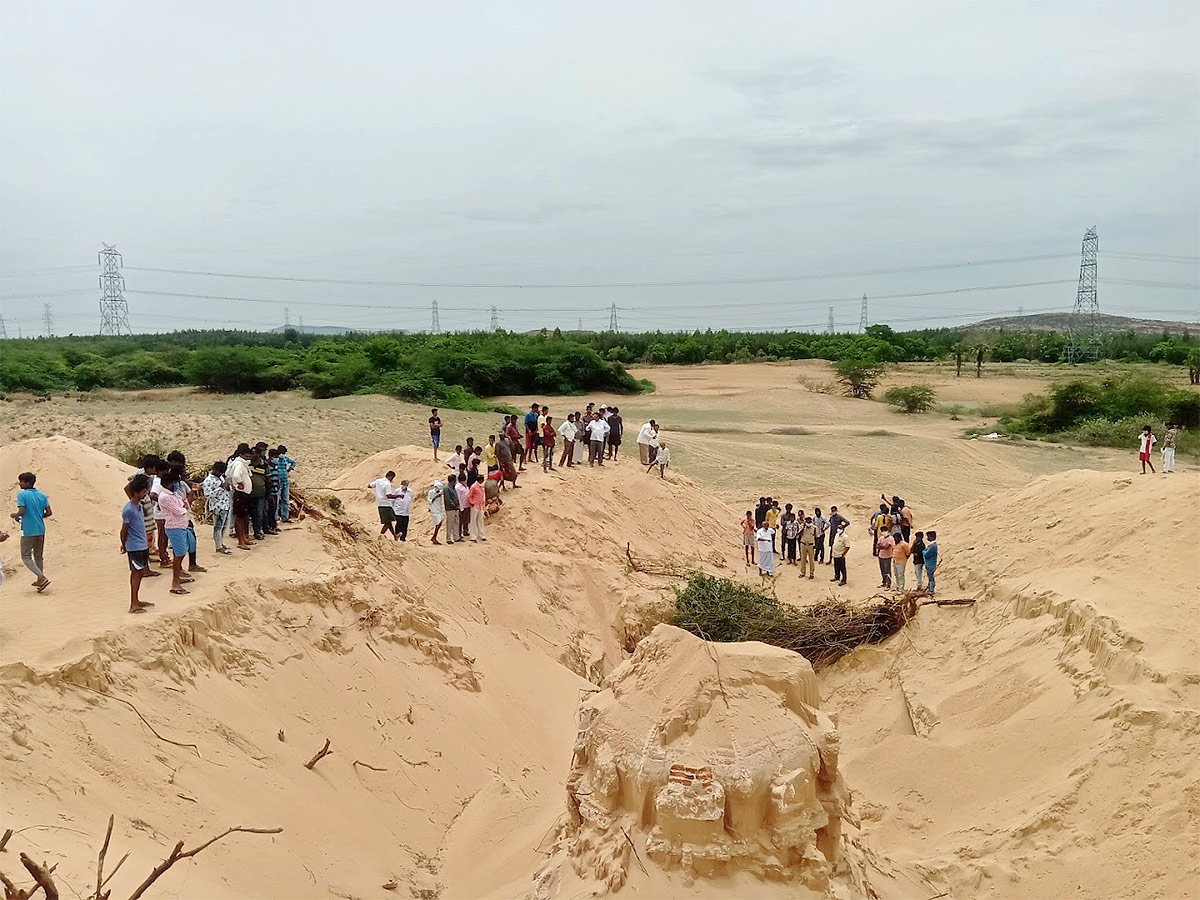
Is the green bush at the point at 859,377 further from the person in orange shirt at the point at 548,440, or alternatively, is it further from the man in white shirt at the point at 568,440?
the person in orange shirt at the point at 548,440

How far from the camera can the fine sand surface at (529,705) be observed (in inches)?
219

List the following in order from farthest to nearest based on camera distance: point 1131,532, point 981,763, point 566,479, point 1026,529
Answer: point 566,479, point 1026,529, point 1131,532, point 981,763

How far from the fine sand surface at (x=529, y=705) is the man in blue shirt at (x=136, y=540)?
0.77 feet

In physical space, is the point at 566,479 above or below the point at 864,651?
above

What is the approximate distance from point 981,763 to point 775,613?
3.76 meters

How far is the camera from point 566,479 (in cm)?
1591

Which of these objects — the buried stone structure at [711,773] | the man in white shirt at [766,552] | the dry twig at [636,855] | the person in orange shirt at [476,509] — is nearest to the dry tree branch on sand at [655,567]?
the man in white shirt at [766,552]

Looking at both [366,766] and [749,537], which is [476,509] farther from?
[366,766]

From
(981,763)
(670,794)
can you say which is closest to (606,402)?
(981,763)

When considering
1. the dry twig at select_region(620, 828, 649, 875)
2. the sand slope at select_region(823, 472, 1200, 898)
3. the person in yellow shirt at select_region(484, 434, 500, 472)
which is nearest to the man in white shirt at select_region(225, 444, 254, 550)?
the person in yellow shirt at select_region(484, 434, 500, 472)

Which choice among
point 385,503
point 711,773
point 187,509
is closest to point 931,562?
point 385,503

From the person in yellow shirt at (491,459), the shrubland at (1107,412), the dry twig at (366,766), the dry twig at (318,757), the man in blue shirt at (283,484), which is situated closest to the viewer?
the dry twig at (318,757)

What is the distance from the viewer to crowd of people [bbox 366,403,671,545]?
12.8 m

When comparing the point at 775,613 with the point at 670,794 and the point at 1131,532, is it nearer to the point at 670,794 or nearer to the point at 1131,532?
the point at 1131,532
